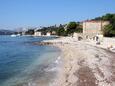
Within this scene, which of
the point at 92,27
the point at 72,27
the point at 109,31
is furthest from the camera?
the point at 72,27

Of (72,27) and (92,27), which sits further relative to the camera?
(72,27)

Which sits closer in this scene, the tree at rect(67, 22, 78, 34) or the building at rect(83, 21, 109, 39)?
the building at rect(83, 21, 109, 39)

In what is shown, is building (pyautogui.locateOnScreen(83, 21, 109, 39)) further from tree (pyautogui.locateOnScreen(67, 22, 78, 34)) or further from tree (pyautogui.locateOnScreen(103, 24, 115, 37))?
tree (pyautogui.locateOnScreen(67, 22, 78, 34))

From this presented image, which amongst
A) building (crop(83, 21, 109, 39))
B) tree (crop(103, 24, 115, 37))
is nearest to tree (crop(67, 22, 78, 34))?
building (crop(83, 21, 109, 39))

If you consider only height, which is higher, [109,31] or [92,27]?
[92,27]

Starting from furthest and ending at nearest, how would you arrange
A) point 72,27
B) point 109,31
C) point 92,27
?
point 72,27 < point 92,27 < point 109,31

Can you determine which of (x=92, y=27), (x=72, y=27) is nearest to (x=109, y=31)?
(x=92, y=27)

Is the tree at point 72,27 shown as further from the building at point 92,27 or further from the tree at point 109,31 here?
the tree at point 109,31

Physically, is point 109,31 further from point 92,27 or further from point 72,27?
point 72,27

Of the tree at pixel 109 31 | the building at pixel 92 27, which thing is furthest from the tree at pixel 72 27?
the tree at pixel 109 31

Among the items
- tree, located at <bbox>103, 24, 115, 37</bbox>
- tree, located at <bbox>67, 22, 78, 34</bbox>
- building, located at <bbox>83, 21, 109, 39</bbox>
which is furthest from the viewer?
tree, located at <bbox>67, 22, 78, 34</bbox>

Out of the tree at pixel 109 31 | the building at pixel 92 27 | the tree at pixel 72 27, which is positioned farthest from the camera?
the tree at pixel 72 27

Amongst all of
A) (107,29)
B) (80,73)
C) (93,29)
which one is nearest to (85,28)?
(93,29)

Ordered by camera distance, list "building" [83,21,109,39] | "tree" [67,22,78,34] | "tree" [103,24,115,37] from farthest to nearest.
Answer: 1. "tree" [67,22,78,34]
2. "building" [83,21,109,39]
3. "tree" [103,24,115,37]
